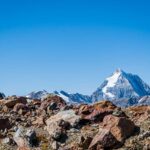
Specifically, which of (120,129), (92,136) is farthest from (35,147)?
(120,129)

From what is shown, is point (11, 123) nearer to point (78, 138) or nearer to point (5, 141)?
point (5, 141)

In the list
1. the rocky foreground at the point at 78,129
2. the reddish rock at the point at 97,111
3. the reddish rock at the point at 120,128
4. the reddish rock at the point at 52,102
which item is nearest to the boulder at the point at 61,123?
the rocky foreground at the point at 78,129

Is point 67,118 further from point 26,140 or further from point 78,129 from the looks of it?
point 26,140

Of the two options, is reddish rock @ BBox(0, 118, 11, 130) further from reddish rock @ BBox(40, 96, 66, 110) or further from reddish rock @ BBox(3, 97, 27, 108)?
reddish rock @ BBox(3, 97, 27, 108)

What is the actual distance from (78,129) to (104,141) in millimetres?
5866

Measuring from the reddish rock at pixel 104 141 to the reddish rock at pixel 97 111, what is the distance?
6.98m

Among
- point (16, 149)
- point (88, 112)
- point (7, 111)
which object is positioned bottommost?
point (16, 149)

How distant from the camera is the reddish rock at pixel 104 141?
33.6m

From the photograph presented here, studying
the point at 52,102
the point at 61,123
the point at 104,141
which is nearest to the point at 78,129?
the point at 61,123

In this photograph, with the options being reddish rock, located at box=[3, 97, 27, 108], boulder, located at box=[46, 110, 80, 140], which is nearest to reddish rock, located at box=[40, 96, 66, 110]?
reddish rock, located at box=[3, 97, 27, 108]

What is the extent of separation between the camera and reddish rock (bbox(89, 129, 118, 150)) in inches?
1321

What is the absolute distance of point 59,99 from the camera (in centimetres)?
5491

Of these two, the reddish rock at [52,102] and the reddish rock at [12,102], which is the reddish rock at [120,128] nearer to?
the reddish rock at [52,102]

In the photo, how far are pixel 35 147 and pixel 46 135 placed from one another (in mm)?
1854
